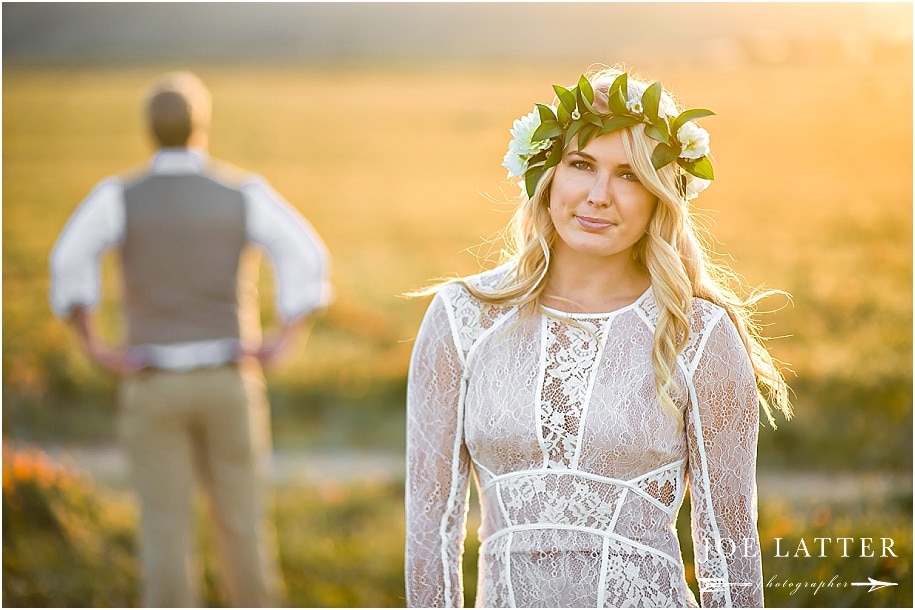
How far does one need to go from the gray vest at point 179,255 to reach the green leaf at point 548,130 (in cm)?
202

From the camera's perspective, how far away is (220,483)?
3.96 m

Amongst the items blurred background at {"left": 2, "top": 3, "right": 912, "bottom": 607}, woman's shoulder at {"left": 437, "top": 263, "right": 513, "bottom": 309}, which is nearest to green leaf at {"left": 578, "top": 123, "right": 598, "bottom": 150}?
woman's shoulder at {"left": 437, "top": 263, "right": 513, "bottom": 309}

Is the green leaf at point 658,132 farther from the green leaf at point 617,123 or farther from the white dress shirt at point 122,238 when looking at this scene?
the white dress shirt at point 122,238

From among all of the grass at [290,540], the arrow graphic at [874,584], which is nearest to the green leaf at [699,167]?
the arrow graphic at [874,584]

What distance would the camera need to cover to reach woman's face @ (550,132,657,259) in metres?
2.14

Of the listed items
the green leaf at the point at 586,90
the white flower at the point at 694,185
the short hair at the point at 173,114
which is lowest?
the white flower at the point at 694,185

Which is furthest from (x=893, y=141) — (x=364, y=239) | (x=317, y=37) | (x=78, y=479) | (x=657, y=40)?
(x=78, y=479)

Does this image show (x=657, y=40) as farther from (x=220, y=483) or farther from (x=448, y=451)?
(x=448, y=451)

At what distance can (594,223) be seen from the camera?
84.5 inches

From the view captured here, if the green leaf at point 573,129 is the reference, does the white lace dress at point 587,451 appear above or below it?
below

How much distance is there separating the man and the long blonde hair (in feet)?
6.30

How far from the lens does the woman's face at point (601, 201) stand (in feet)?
7.02

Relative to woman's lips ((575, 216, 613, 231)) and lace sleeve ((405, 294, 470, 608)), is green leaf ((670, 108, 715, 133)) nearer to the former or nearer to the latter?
woman's lips ((575, 216, 613, 231))

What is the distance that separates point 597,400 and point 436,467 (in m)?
0.38
